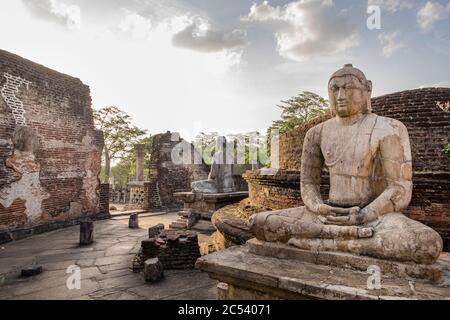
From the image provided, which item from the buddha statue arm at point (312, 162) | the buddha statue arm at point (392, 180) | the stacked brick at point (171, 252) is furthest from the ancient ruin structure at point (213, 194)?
the buddha statue arm at point (392, 180)

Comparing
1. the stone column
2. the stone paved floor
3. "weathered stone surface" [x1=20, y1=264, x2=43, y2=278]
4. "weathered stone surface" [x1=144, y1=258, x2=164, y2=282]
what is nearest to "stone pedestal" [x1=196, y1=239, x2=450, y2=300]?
the stone paved floor

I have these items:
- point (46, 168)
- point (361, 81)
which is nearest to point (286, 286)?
point (361, 81)

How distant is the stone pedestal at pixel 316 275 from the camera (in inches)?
64.2

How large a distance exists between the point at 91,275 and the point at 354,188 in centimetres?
392

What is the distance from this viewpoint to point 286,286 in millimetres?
1774

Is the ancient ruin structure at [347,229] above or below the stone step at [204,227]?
above

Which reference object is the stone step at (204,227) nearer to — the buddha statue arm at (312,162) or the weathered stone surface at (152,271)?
the weathered stone surface at (152,271)

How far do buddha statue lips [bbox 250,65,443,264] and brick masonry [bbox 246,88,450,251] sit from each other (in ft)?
7.40

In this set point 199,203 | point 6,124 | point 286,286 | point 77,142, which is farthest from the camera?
point 77,142

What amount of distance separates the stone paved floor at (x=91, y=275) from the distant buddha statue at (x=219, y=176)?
2238 mm

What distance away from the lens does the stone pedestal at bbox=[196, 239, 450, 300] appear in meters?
1.63

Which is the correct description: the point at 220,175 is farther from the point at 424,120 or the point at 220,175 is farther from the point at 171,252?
the point at 424,120
